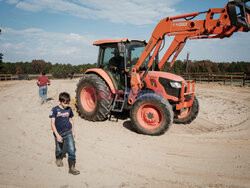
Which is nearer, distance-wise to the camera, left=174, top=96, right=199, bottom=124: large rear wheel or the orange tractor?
the orange tractor

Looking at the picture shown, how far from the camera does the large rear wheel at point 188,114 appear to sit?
5648mm

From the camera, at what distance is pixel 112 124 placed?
567 centimetres

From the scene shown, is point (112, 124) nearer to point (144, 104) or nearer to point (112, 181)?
point (144, 104)

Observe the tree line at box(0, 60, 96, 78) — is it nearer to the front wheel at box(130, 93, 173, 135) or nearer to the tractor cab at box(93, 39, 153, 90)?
the tractor cab at box(93, 39, 153, 90)

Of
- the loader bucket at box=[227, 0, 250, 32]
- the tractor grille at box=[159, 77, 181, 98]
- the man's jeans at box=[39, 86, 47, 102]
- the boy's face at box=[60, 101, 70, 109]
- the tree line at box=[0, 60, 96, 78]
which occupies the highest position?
the tree line at box=[0, 60, 96, 78]

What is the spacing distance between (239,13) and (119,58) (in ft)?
10.8

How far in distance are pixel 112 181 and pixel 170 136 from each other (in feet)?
7.77

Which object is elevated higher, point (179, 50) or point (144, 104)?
point (179, 50)

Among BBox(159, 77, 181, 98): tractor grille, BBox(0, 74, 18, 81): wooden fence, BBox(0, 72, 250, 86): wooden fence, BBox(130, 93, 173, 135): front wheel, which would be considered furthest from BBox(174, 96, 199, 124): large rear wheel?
BBox(0, 74, 18, 81): wooden fence

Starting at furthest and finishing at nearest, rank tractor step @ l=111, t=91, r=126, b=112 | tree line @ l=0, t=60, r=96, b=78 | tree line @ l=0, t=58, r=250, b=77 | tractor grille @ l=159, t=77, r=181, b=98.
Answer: tree line @ l=0, t=60, r=96, b=78 → tree line @ l=0, t=58, r=250, b=77 → tractor step @ l=111, t=91, r=126, b=112 → tractor grille @ l=159, t=77, r=181, b=98

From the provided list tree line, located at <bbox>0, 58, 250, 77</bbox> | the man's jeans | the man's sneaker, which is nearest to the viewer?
the man's sneaker

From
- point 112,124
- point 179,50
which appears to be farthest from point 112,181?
point 179,50

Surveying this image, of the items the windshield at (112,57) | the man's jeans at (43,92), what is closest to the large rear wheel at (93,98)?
the windshield at (112,57)

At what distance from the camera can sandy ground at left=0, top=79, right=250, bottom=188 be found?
2.72 metres
